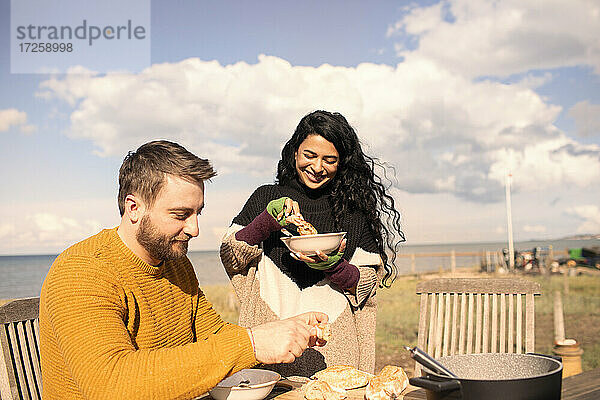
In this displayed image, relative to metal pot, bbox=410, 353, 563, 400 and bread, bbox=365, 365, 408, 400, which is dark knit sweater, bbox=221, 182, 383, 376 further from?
metal pot, bbox=410, 353, 563, 400

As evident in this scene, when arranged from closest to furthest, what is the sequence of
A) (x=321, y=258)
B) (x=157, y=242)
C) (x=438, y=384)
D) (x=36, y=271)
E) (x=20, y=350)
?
(x=438, y=384), (x=157, y=242), (x=20, y=350), (x=321, y=258), (x=36, y=271)

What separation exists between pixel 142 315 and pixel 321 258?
3.09 ft

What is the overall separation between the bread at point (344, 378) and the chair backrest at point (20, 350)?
124 centimetres

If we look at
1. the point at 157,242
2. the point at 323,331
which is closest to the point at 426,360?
the point at 323,331

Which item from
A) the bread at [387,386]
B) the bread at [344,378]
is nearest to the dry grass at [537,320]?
the bread at [344,378]

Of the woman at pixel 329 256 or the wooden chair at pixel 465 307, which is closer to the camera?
the woman at pixel 329 256

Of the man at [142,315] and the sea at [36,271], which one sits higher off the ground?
the man at [142,315]

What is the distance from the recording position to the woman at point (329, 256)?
2.83 meters

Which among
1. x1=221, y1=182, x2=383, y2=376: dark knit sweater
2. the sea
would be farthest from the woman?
the sea

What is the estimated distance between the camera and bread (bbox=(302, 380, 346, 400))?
6.50ft

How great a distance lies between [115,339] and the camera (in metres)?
1.58

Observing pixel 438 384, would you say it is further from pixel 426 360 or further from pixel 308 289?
pixel 308 289

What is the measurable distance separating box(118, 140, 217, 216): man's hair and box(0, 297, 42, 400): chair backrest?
97 centimetres

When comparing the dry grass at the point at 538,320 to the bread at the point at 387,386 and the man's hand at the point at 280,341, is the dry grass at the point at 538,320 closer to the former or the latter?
the bread at the point at 387,386
